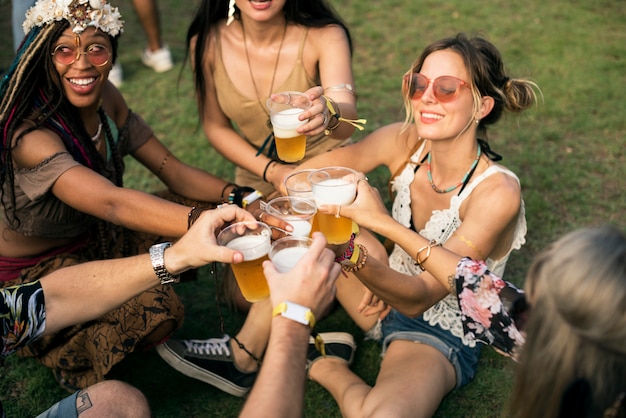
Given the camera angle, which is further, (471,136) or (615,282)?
(471,136)

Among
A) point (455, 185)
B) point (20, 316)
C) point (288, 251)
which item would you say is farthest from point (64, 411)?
point (455, 185)

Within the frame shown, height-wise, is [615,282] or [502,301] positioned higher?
[615,282]

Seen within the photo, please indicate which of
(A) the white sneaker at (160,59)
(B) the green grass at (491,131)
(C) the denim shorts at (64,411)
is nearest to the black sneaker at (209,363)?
(B) the green grass at (491,131)

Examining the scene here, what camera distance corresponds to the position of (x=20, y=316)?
2758 mm

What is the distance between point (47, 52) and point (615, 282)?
322 cm

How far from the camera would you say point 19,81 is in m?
3.63

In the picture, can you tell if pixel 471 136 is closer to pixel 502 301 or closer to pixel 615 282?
pixel 502 301

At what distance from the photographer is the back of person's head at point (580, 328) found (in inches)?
73.2

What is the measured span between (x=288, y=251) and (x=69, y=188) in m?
1.60

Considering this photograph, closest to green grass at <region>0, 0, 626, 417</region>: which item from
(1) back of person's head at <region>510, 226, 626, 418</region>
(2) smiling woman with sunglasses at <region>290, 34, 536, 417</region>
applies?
(2) smiling woman with sunglasses at <region>290, 34, 536, 417</region>

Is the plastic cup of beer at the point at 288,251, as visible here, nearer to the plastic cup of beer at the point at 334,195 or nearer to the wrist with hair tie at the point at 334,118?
the plastic cup of beer at the point at 334,195

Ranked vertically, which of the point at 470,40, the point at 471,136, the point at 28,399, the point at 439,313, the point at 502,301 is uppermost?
the point at 470,40

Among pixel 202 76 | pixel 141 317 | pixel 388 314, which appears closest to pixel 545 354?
pixel 388 314

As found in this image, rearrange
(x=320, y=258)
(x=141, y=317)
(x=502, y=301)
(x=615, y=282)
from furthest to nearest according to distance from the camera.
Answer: (x=141, y=317)
(x=502, y=301)
(x=320, y=258)
(x=615, y=282)
